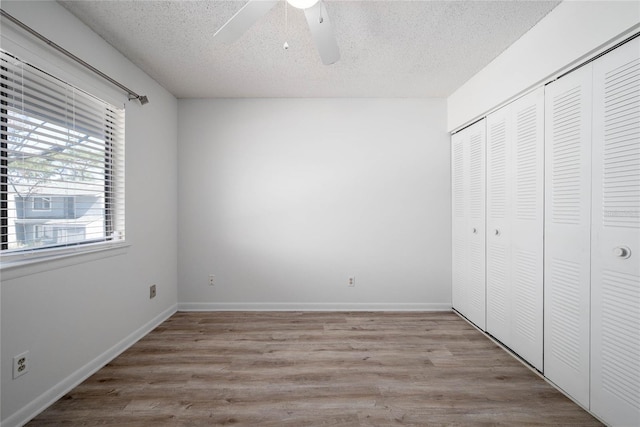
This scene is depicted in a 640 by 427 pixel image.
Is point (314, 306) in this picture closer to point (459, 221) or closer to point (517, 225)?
point (459, 221)

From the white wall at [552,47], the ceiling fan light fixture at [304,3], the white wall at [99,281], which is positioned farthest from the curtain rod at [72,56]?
the white wall at [552,47]

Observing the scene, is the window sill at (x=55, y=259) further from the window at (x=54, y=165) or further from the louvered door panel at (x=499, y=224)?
the louvered door panel at (x=499, y=224)

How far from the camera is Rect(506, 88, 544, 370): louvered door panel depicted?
2.10 meters

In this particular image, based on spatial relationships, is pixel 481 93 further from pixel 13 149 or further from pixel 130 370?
pixel 130 370

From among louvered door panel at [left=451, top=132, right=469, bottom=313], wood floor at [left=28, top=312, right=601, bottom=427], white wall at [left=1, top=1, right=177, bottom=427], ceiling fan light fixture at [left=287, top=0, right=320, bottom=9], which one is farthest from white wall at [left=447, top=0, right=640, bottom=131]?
white wall at [left=1, top=1, right=177, bottom=427]

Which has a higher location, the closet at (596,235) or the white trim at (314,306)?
the closet at (596,235)

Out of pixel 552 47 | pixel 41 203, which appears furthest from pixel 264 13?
pixel 552 47

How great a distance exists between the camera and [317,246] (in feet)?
11.5

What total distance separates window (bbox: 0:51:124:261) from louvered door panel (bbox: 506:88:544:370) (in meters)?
3.25

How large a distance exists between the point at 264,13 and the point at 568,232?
7.32ft

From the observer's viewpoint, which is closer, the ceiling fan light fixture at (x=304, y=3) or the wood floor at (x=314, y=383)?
the ceiling fan light fixture at (x=304, y=3)

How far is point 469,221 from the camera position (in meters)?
3.08

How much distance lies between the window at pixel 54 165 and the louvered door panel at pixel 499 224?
10.6ft

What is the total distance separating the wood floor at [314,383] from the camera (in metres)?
1.70
